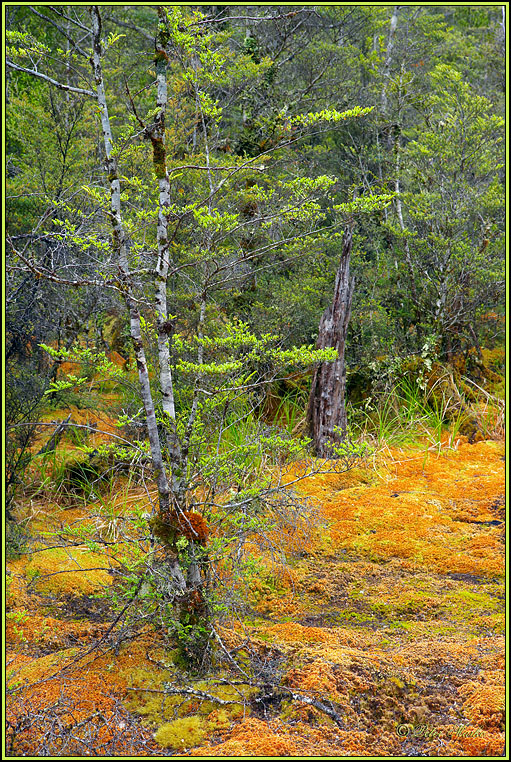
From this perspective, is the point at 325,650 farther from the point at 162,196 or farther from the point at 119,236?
the point at 162,196

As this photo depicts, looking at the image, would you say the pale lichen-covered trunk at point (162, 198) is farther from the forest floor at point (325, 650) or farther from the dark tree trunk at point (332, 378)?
the dark tree trunk at point (332, 378)

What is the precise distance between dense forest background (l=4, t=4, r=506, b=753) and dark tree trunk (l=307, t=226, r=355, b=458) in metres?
0.02

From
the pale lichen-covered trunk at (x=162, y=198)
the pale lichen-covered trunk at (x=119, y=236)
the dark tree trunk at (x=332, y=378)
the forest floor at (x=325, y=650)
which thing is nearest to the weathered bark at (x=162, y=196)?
the pale lichen-covered trunk at (x=162, y=198)

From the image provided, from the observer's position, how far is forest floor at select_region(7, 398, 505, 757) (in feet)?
8.79

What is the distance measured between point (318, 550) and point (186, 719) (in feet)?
6.87

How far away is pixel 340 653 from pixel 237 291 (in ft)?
14.7

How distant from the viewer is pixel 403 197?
300 inches

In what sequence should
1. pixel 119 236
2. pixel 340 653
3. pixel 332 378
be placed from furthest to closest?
pixel 332 378 → pixel 340 653 → pixel 119 236

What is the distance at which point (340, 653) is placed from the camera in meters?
3.27

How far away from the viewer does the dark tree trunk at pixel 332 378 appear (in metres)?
6.37

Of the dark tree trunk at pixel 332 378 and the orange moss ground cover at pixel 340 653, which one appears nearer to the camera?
the orange moss ground cover at pixel 340 653

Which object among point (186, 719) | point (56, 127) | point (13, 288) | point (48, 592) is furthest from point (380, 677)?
point (56, 127)

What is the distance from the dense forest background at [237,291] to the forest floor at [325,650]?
183 mm

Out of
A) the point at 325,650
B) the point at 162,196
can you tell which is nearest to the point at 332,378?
the point at 325,650
